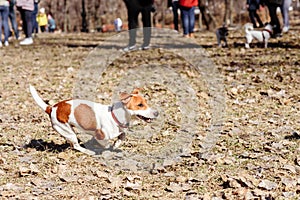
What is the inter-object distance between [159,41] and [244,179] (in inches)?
379

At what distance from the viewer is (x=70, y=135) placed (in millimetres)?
4969

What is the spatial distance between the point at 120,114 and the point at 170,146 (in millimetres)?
874

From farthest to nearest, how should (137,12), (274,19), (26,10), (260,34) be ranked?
(26,10) → (274,19) → (137,12) → (260,34)

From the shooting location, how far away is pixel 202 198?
13.4ft

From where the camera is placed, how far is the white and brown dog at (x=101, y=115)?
187 inches

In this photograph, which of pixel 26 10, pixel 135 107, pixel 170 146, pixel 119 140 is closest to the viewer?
pixel 135 107

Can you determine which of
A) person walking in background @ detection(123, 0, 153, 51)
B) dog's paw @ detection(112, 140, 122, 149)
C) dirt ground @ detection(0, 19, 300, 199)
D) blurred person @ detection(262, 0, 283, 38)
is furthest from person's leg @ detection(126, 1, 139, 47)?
dog's paw @ detection(112, 140, 122, 149)

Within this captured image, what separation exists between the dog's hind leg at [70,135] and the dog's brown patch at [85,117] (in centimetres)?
14

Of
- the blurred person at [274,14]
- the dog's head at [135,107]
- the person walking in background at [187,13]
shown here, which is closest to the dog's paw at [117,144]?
the dog's head at [135,107]

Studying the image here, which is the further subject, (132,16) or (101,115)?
(132,16)

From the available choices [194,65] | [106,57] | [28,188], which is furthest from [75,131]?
[106,57]

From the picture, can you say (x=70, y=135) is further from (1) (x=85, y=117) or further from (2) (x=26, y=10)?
(2) (x=26, y=10)

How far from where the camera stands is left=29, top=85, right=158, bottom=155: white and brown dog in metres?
4.75

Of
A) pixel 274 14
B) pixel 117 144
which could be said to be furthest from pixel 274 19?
pixel 117 144
